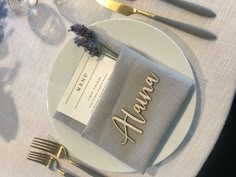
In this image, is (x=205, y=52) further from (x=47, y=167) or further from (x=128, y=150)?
(x=47, y=167)

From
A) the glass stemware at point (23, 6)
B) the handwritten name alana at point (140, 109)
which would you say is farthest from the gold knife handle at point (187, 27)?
the glass stemware at point (23, 6)

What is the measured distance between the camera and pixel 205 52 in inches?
26.2

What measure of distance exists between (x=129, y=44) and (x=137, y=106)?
0.37 ft

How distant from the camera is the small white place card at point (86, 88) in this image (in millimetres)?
678

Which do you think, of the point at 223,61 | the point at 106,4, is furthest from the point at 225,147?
the point at 106,4

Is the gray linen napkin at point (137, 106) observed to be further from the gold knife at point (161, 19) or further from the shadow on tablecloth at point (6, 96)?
the shadow on tablecloth at point (6, 96)

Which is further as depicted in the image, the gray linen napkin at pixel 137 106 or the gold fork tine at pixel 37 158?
the gold fork tine at pixel 37 158

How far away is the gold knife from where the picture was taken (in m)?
0.66

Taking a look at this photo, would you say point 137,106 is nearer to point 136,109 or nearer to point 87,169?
point 136,109

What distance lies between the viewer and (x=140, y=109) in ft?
2.11

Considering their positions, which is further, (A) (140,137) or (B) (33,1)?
(B) (33,1)

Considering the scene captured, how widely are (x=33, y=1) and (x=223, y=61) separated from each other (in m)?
0.39

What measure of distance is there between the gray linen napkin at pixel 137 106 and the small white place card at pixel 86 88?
2cm

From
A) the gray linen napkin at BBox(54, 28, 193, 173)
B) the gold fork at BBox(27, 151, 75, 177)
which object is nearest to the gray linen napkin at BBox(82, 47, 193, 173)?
the gray linen napkin at BBox(54, 28, 193, 173)
